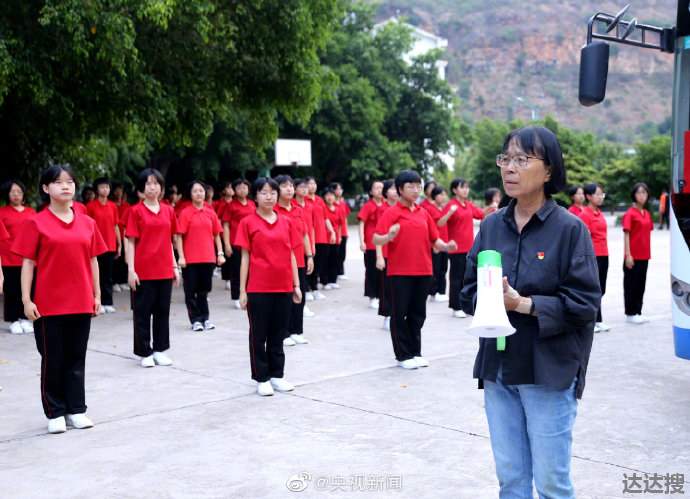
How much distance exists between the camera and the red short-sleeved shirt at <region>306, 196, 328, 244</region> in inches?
534

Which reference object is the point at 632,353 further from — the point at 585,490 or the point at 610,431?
the point at 585,490

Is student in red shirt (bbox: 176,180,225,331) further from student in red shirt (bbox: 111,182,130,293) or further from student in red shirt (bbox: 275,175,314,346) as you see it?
student in red shirt (bbox: 111,182,130,293)

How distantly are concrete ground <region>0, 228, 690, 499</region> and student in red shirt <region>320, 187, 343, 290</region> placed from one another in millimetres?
5325

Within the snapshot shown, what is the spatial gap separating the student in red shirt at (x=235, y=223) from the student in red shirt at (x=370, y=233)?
64.8 inches

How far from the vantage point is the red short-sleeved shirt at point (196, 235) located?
1058 cm

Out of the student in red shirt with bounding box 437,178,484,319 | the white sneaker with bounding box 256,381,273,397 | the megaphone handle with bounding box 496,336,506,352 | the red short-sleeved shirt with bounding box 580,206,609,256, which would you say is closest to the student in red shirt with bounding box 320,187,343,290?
the student in red shirt with bounding box 437,178,484,319

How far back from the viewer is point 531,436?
3.37 meters

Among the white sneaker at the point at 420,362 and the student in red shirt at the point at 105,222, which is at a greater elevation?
the student in red shirt at the point at 105,222

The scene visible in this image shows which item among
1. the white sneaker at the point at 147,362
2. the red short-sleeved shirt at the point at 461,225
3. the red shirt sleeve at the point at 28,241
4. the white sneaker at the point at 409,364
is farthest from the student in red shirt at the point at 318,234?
the red shirt sleeve at the point at 28,241

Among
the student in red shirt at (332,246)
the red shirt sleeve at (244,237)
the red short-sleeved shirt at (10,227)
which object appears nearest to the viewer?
the red shirt sleeve at (244,237)

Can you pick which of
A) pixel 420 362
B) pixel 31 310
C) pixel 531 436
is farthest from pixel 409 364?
pixel 531 436

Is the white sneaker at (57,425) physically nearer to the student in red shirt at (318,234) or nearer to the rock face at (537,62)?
the student in red shirt at (318,234)

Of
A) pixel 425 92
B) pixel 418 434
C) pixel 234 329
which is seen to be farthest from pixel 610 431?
pixel 425 92

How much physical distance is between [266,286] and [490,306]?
4.11 m
